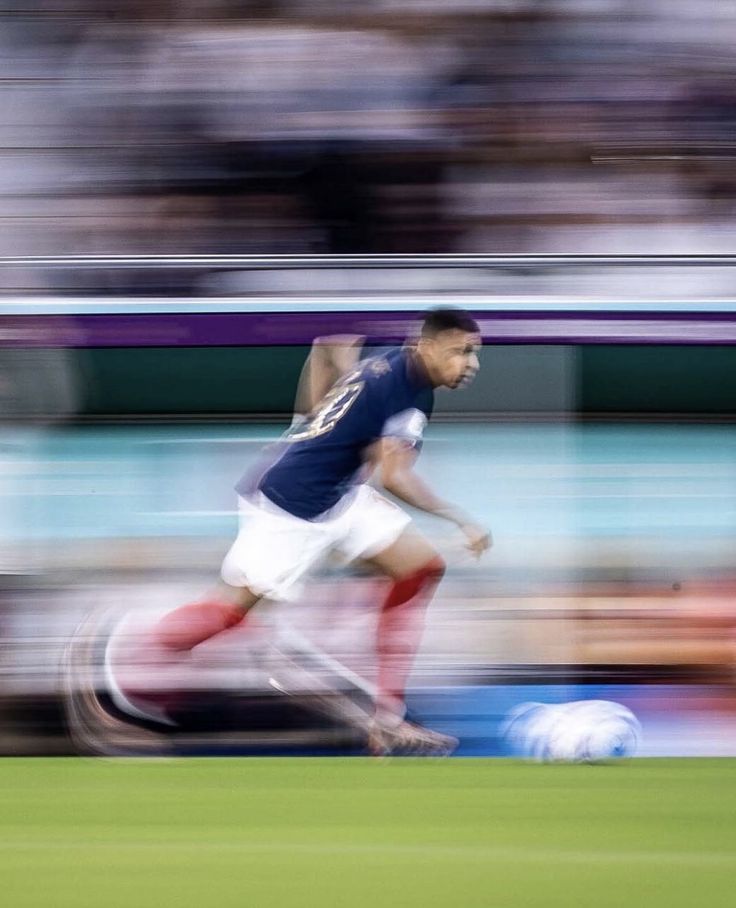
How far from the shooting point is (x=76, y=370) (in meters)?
4.04

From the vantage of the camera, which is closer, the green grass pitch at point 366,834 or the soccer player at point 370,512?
the green grass pitch at point 366,834

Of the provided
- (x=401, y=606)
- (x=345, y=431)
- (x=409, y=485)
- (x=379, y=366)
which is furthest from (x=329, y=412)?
(x=401, y=606)

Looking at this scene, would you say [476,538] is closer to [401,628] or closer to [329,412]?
[401,628]

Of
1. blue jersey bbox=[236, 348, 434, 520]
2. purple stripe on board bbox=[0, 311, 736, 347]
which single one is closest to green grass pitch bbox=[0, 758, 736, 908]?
blue jersey bbox=[236, 348, 434, 520]

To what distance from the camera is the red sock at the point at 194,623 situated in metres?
3.82

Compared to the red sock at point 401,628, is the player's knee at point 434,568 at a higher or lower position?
higher

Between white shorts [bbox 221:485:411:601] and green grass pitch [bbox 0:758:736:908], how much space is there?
47cm

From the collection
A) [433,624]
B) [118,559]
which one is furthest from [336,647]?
[118,559]

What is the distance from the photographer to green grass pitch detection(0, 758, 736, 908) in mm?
2150

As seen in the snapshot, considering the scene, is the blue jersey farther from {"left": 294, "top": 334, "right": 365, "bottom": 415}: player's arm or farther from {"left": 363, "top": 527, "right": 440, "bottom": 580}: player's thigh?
{"left": 363, "top": 527, "right": 440, "bottom": 580}: player's thigh

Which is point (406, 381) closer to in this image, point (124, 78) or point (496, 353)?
point (496, 353)

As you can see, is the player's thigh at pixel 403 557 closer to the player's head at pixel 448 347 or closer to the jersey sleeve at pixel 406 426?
the jersey sleeve at pixel 406 426

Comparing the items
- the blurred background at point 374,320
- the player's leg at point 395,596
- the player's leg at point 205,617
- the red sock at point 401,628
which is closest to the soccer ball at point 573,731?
the blurred background at point 374,320

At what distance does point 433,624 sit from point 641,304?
96 cm
